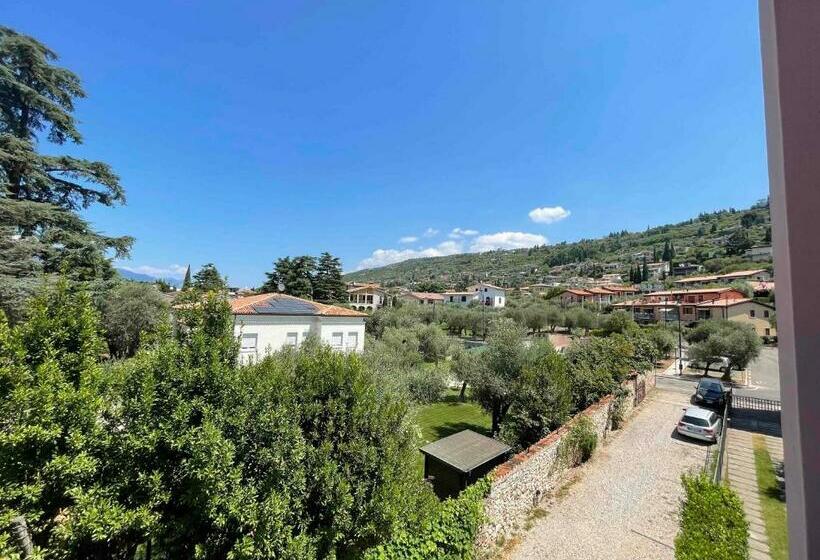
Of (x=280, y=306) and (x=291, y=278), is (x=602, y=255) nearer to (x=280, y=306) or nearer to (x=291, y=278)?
(x=291, y=278)

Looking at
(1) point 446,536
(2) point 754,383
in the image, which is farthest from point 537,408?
(2) point 754,383

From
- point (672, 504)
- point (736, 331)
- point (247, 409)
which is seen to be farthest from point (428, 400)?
point (736, 331)

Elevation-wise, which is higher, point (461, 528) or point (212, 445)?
point (212, 445)

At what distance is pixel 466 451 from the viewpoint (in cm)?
1126

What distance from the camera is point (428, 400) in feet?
71.6

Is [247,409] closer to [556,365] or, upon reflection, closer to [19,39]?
[556,365]

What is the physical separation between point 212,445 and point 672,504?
13.2 metres

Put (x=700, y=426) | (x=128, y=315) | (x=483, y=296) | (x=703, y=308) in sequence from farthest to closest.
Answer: (x=483, y=296)
(x=703, y=308)
(x=128, y=315)
(x=700, y=426)

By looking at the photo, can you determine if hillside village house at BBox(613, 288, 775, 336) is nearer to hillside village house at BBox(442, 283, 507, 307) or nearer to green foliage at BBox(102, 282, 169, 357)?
hillside village house at BBox(442, 283, 507, 307)

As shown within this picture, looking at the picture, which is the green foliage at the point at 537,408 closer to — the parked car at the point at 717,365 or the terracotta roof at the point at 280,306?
the terracotta roof at the point at 280,306

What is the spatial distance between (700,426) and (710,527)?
11160 millimetres

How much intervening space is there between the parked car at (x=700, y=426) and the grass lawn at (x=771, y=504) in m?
1.43

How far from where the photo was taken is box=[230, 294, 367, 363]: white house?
20953 millimetres

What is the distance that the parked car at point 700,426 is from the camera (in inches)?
591
